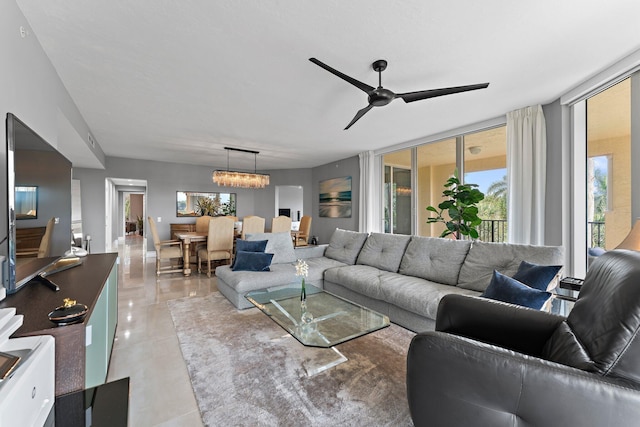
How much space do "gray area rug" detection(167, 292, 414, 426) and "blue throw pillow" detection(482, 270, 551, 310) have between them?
89cm

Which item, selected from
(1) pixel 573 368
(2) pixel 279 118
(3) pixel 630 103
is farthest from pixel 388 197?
(1) pixel 573 368

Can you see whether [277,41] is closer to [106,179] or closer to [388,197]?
[388,197]

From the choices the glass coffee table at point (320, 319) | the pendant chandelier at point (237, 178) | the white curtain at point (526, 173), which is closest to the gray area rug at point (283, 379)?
the glass coffee table at point (320, 319)

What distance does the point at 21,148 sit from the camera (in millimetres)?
1288

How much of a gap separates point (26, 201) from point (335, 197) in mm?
6172

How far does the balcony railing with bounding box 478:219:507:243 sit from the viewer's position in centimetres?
423

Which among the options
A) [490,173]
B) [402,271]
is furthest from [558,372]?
[490,173]

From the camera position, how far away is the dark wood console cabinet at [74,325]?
3.68ft

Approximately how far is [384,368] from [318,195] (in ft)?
19.8

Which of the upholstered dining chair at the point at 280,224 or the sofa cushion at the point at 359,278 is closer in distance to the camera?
the sofa cushion at the point at 359,278

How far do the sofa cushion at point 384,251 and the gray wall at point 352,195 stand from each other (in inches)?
104

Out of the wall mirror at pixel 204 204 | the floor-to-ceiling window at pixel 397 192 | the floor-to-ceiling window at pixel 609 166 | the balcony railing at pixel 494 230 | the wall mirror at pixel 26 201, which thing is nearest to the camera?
the wall mirror at pixel 26 201

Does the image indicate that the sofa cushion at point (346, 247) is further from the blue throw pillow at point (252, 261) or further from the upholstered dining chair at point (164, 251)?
the upholstered dining chair at point (164, 251)

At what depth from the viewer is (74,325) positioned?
3.77ft
